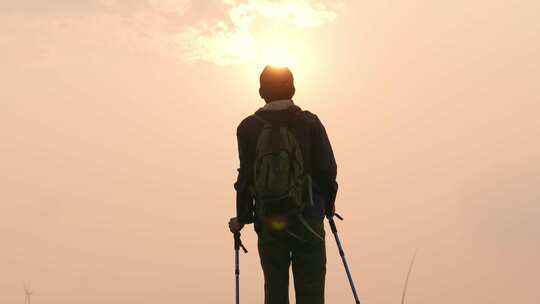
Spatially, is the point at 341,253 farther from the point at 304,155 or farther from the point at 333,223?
the point at 304,155

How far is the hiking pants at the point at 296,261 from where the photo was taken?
9.23m

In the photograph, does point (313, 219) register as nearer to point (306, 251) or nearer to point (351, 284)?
point (306, 251)

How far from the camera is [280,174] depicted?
353 inches

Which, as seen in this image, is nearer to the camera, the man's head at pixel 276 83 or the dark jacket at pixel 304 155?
the dark jacket at pixel 304 155

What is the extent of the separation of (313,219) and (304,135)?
0.90m

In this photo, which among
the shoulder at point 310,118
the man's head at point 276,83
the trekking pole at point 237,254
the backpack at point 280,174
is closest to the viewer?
the backpack at point 280,174

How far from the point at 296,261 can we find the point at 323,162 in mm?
1130

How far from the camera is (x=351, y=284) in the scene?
377 inches

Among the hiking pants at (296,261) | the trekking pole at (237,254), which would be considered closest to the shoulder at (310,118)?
the hiking pants at (296,261)

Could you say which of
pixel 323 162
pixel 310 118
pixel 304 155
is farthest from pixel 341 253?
pixel 310 118

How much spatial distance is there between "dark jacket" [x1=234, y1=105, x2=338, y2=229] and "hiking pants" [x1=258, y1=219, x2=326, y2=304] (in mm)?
243

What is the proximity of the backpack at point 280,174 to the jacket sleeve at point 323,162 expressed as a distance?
6.9 inches

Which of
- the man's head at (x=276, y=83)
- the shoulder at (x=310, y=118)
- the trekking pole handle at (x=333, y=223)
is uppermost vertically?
the man's head at (x=276, y=83)

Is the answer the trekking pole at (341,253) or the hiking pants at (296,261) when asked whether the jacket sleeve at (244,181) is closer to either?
the hiking pants at (296,261)
